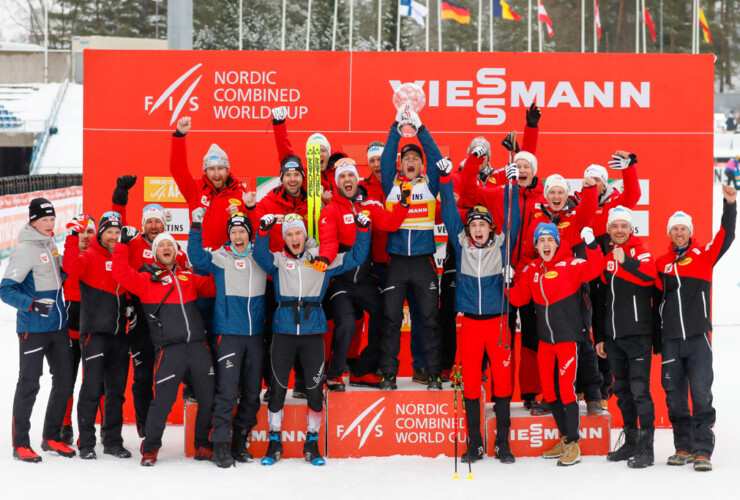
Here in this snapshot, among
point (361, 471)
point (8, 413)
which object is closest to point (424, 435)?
point (361, 471)

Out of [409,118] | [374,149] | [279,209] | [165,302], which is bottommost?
[165,302]

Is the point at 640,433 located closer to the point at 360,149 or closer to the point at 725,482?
the point at 725,482

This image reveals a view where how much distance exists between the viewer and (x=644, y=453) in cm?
614

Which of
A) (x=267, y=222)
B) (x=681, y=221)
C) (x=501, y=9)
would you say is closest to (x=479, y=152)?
(x=681, y=221)

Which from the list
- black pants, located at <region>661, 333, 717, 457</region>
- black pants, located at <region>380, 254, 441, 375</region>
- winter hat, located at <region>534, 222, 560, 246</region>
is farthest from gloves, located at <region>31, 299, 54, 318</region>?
black pants, located at <region>661, 333, 717, 457</region>

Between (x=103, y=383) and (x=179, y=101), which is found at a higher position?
(x=179, y=101)

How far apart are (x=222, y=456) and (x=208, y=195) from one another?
6.95 feet

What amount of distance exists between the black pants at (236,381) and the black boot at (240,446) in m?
0.04

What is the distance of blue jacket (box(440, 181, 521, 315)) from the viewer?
20.4 ft

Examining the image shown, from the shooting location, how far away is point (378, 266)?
680 cm

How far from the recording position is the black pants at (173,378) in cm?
611

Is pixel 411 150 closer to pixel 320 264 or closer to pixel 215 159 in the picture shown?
pixel 320 264

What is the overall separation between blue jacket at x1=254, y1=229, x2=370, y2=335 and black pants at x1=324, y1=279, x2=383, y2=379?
276 millimetres

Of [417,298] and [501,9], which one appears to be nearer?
[417,298]
